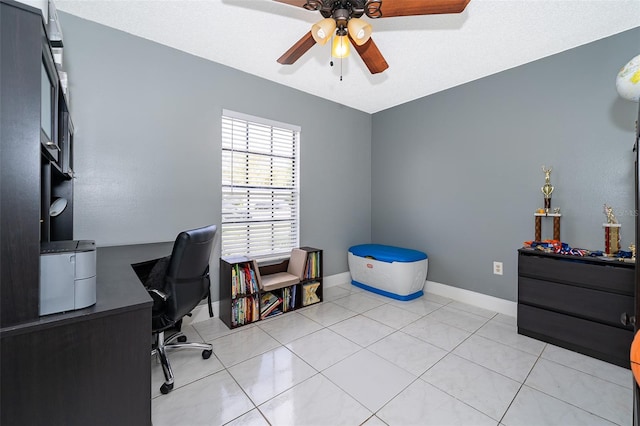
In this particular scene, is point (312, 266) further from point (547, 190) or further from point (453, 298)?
point (547, 190)

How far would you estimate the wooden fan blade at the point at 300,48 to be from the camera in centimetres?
179

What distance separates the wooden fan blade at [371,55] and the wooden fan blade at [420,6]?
9.9 inches

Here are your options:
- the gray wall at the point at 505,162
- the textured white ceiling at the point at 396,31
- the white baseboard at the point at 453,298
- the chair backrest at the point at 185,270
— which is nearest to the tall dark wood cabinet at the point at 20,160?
the chair backrest at the point at 185,270

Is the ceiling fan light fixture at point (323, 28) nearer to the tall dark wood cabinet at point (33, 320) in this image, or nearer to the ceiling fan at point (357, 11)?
the ceiling fan at point (357, 11)

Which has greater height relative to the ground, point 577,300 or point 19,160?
point 19,160

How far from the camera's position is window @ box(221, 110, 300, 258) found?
285cm

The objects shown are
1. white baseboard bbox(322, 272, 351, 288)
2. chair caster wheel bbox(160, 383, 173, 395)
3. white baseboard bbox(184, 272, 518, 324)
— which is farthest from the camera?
white baseboard bbox(322, 272, 351, 288)

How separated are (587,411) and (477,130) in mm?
2597

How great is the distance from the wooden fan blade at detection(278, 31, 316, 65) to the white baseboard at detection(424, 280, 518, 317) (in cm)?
302

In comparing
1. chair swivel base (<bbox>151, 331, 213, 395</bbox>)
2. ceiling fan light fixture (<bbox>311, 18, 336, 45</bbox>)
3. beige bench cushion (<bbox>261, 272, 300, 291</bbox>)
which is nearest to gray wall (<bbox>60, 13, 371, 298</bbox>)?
beige bench cushion (<bbox>261, 272, 300, 291</bbox>)

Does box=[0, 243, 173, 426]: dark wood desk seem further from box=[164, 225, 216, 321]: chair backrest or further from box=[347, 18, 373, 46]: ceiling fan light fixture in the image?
box=[347, 18, 373, 46]: ceiling fan light fixture

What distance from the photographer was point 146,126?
2.38 metres

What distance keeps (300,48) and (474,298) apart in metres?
3.11

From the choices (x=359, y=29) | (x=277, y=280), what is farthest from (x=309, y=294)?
(x=359, y=29)
